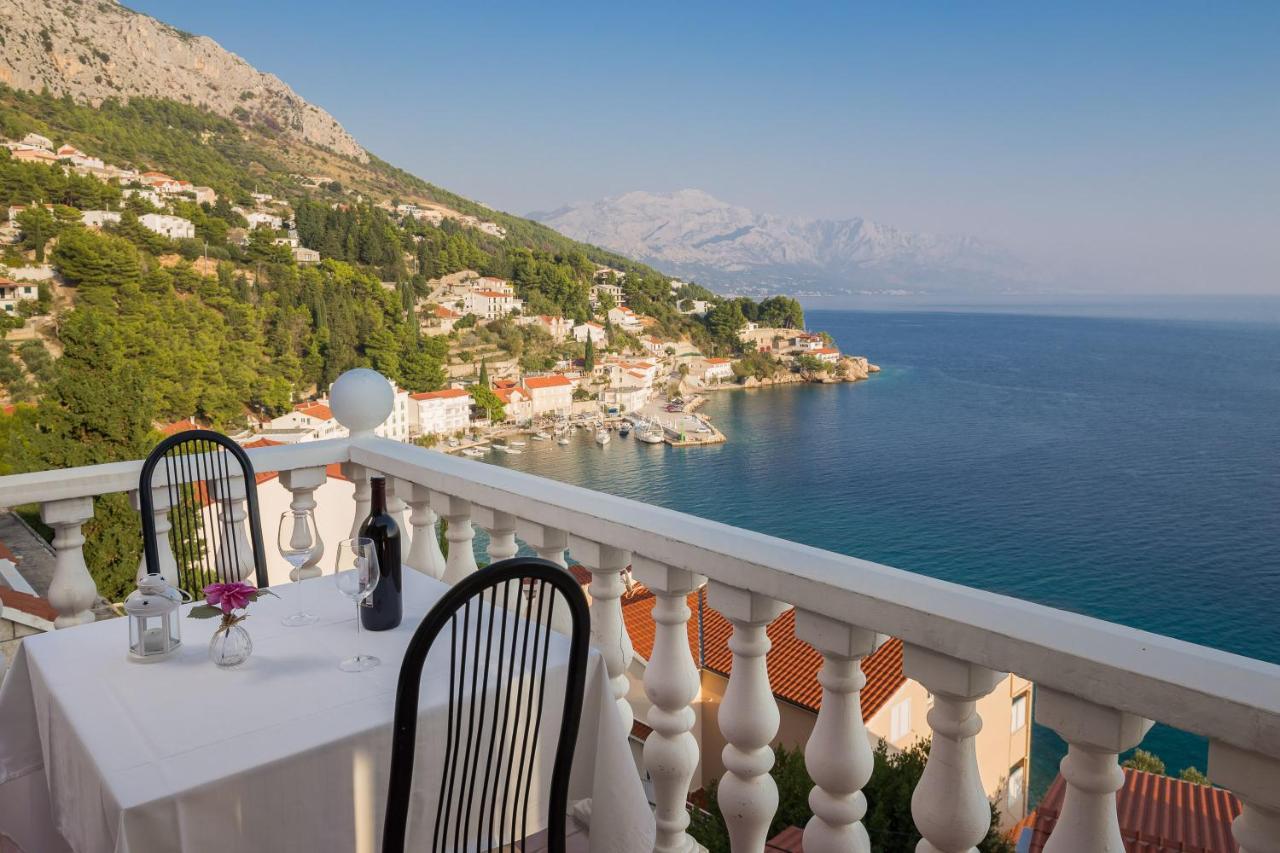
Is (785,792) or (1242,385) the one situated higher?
(785,792)

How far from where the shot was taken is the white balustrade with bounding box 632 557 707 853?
138cm

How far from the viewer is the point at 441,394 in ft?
157

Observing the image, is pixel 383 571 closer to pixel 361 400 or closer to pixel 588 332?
pixel 361 400

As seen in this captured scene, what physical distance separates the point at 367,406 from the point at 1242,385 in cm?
6501

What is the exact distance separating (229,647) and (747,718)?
0.83 meters

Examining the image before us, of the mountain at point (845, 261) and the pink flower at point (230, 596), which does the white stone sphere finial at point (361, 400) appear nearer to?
the pink flower at point (230, 596)

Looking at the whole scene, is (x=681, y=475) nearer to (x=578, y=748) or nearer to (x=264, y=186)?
(x=578, y=748)

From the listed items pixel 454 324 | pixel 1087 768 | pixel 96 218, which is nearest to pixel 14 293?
pixel 96 218

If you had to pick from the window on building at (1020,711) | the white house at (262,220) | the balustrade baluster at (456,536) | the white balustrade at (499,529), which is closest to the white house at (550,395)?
the white house at (262,220)

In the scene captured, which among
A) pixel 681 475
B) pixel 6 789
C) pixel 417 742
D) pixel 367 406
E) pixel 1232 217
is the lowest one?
pixel 681 475

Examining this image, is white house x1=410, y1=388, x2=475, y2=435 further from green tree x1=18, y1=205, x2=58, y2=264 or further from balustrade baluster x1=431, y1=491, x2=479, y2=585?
balustrade baluster x1=431, y1=491, x2=479, y2=585

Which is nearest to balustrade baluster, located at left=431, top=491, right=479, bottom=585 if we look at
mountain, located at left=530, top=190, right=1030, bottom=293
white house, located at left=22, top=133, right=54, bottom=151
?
white house, located at left=22, top=133, right=54, bottom=151

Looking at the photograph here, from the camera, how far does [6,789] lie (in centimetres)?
136

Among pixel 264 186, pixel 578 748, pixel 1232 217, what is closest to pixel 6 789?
pixel 578 748
